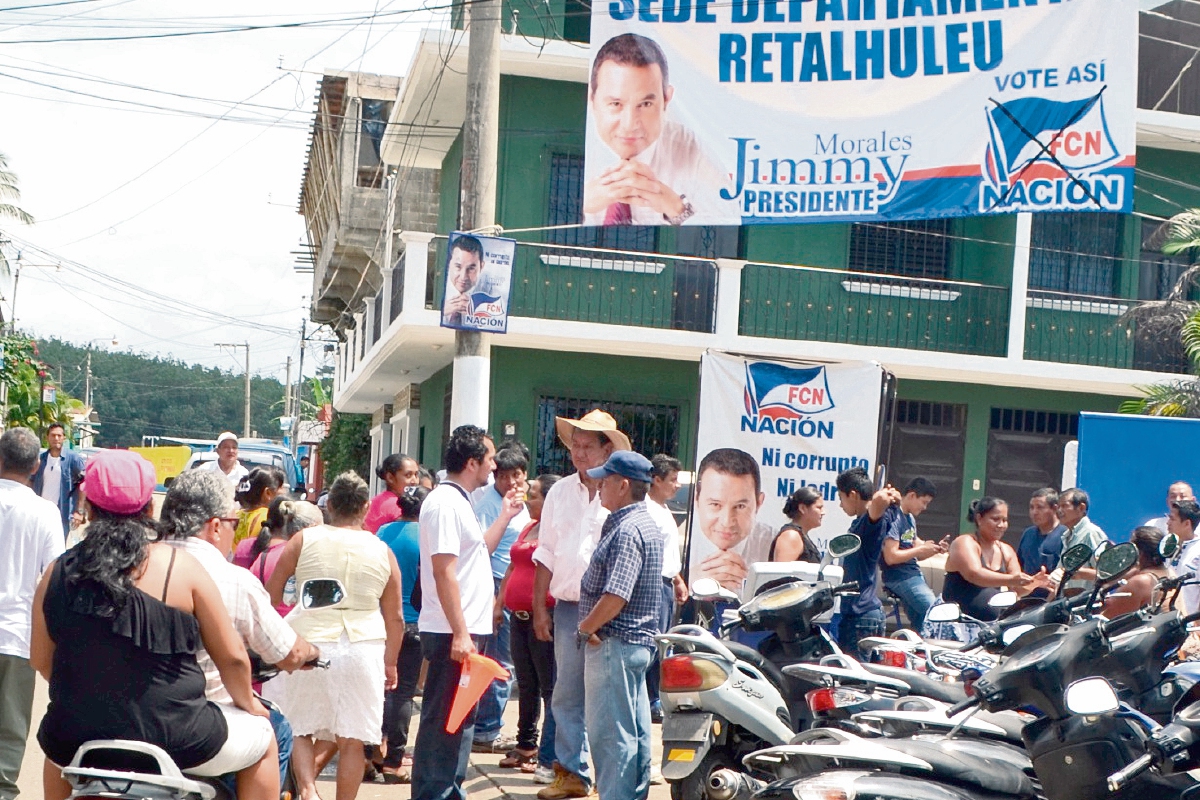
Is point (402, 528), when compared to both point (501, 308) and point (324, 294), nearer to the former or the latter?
point (501, 308)

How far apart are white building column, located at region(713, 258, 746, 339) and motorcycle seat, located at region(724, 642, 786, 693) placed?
1082 centimetres

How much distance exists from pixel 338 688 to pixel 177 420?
9871 cm

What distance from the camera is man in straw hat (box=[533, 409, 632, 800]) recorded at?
7273 millimetres

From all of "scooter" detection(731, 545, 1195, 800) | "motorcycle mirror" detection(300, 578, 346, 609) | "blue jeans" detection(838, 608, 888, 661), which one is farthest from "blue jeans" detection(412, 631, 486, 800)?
"blue jeans" detection(838, 608, 888, 661)

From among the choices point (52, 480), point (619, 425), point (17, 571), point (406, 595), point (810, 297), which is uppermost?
point (810, 297)

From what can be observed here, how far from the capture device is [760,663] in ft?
22.0

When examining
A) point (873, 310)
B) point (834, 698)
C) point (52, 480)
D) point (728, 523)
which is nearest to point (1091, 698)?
point (834, 698)

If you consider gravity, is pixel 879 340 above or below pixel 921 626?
above

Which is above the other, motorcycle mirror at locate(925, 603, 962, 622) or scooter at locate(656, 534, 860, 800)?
motorcycle mirror at locate(925, 603, 962, 622)

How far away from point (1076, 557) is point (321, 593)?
3.20m

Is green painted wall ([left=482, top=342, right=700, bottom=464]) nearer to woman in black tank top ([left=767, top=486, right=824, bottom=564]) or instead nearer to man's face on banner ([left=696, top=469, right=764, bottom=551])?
man's face on banner ([left=696, top=469, right=764, bottom=551])

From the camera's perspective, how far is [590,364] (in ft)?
59.3

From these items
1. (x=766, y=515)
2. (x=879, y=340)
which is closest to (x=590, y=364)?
(x=879, y=340)

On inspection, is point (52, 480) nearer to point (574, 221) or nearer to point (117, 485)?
point (574, 221)
